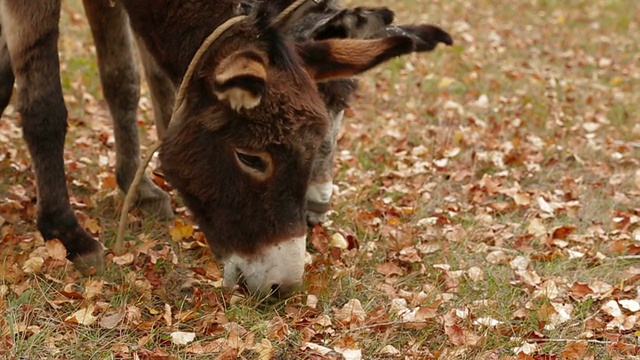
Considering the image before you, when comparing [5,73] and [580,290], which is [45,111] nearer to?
[5,73]

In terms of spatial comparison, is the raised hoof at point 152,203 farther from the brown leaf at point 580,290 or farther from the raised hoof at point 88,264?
the brown leaf at point 580,290

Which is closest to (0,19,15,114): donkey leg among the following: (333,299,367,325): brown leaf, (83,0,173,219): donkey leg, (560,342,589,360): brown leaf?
(83,0,173,219): donkey leg

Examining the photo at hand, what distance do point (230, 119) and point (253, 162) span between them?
219 mm

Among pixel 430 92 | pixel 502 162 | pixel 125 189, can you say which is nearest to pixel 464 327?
pixel 125 189

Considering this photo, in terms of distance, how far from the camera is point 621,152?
6.98 m

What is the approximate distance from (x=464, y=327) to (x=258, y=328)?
997 millimetres

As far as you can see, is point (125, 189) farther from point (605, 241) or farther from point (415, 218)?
point (605, 241)

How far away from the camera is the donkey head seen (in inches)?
134

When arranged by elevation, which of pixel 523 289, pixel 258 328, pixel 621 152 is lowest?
pixel 621 152

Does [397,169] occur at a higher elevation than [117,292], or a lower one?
lower

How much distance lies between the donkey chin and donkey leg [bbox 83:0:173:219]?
1506 millimetres

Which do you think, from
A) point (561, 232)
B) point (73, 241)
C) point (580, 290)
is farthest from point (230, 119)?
point (561, 232)

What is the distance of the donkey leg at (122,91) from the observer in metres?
4.96

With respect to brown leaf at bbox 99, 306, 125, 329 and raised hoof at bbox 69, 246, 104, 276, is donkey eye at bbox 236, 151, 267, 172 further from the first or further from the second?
raised hoof at bbox 69, 246, 104, 276
